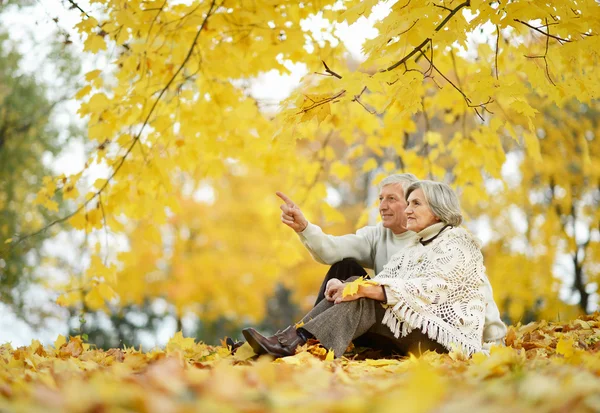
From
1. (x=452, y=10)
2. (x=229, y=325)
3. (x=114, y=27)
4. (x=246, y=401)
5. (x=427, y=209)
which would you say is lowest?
(x=229, y=325)

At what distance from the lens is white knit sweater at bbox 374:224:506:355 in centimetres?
290

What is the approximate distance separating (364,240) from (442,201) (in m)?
0.74

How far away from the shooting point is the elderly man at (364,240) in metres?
3.45

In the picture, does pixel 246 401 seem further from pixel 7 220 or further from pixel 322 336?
pixel 7 220

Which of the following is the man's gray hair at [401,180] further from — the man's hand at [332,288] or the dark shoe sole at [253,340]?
the dark shoe sole at [253,340]

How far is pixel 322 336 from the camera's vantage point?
287 cm

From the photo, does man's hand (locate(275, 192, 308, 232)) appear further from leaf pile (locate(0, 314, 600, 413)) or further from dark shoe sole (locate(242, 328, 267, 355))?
leaf pile (locate(0, 314, 600, 413))

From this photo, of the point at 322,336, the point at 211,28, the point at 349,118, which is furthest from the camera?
the point at 349,118

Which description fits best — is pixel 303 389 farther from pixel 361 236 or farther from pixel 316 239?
pixel 361 236

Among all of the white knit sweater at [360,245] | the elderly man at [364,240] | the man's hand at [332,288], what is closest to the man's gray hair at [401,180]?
the elderly man at [364,240]

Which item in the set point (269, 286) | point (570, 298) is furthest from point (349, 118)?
point (269, 286)

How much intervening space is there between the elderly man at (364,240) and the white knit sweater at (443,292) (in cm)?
26

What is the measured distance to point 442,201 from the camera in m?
3.29

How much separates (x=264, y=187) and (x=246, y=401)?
12740mm
